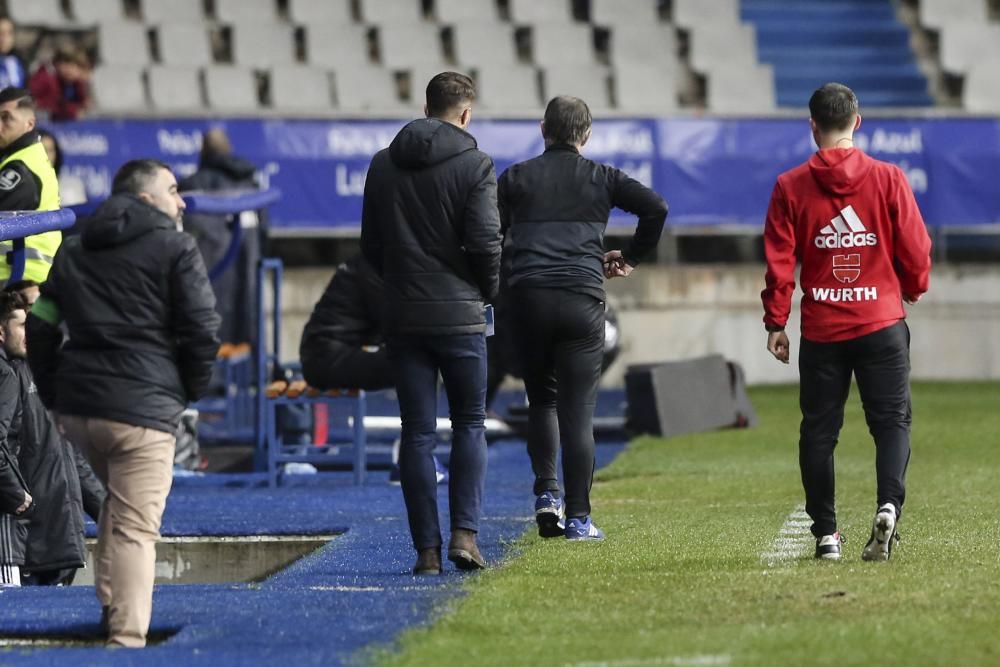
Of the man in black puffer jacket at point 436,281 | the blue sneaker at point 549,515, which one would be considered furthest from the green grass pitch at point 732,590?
the man in black puffer jacket at point 436,281

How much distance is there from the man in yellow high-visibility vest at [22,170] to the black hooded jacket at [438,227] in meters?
2.40

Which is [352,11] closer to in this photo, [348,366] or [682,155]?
[682,155]

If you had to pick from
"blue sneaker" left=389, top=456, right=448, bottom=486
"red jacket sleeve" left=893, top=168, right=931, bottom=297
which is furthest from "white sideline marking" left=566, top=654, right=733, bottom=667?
"blue sneaker" left=389, top=456, right=448, bottom=486

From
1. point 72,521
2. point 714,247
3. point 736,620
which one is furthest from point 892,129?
point 736,620

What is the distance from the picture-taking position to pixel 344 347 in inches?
439

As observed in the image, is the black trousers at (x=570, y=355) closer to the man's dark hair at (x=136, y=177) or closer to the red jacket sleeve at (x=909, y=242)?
the red jacket sleeve at (x=909, y=242)

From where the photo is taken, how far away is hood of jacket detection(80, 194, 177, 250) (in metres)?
5.66

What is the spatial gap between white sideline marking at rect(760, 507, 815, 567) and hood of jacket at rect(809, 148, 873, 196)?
1.32m

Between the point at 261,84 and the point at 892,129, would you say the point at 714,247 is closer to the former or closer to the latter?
the point at 892,129

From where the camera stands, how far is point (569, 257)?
7.89 m

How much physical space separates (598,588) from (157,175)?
1954 mm

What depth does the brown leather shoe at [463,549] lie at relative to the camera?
714 centimetres

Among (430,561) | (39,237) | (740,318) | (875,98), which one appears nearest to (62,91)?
(740,318)

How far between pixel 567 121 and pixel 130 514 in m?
2.88
